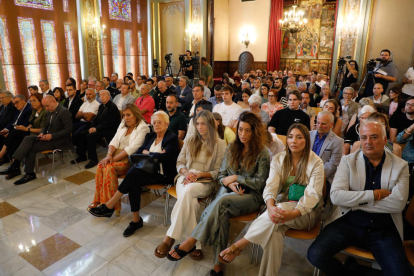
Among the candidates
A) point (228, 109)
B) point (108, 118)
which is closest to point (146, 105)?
point (108, 118)

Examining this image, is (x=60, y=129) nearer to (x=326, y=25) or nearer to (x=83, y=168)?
(x=83, y=168)

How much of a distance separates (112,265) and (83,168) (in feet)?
7.78

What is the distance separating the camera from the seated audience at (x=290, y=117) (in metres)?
3.42

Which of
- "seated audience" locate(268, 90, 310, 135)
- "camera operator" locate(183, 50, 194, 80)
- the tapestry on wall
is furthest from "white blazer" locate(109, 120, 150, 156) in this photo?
the tapestry on wall

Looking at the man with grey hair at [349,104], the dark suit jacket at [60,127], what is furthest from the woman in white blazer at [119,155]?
the man with grey hair at [349,104]

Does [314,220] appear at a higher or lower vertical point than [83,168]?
higher

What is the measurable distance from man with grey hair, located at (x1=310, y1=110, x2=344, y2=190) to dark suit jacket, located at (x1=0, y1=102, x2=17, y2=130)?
4.56 metres

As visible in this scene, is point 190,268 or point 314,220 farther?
point 190,268

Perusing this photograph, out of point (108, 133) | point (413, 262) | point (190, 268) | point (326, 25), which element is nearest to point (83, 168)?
point (108, 133)

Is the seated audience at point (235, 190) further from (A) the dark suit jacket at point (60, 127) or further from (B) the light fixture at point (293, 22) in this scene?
(B) the light fixture at point (293, 22)

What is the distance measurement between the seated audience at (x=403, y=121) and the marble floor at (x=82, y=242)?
177 cm

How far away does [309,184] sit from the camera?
1.96 m

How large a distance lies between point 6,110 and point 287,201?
4.56 m

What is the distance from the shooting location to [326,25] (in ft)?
34.7
